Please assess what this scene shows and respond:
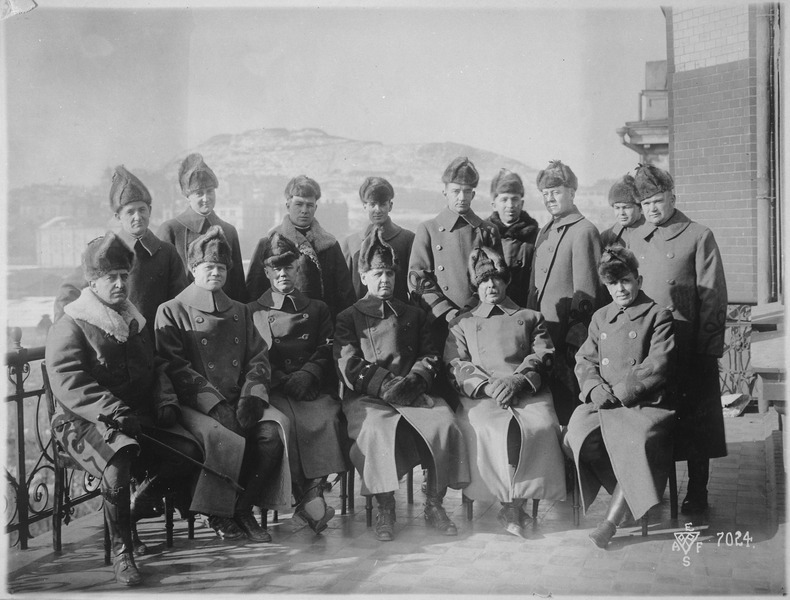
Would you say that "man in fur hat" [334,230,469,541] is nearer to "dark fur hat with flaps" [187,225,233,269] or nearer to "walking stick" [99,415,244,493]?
"walking stick" [99,415,244,493]

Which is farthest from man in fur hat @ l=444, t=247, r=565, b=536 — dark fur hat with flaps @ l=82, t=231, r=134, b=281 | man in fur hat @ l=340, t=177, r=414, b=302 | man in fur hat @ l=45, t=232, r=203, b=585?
dark fur hat with flaps @ l=82, t=231, r=134, b=281

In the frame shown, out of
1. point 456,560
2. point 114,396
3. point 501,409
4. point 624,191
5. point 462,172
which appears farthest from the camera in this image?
point 462,172

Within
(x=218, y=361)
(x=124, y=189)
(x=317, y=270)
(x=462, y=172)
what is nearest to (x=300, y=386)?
(x=218, y=361)

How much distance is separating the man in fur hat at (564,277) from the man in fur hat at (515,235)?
0.22m

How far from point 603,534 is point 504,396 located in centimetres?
97

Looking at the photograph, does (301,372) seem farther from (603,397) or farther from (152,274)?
(603,397)

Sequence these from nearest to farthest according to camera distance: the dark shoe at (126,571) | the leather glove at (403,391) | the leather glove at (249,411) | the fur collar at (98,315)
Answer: the dark shoe at (126,571), the fur collar at (98,315), the leather glove at (249,411), the leather glove at (403,391)

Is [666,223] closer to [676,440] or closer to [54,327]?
[676,440]

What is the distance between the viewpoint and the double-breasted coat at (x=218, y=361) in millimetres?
4430

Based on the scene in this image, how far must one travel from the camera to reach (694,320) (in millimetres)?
4914

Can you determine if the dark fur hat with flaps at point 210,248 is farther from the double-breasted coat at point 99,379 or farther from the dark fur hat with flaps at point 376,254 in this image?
the dark fur hat with flaps at point 376,254

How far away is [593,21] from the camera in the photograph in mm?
4676

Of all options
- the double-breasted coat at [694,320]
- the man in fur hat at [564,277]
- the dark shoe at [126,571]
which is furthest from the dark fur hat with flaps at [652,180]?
the dark shoe at [126,571]

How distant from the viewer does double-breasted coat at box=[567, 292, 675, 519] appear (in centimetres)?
436
